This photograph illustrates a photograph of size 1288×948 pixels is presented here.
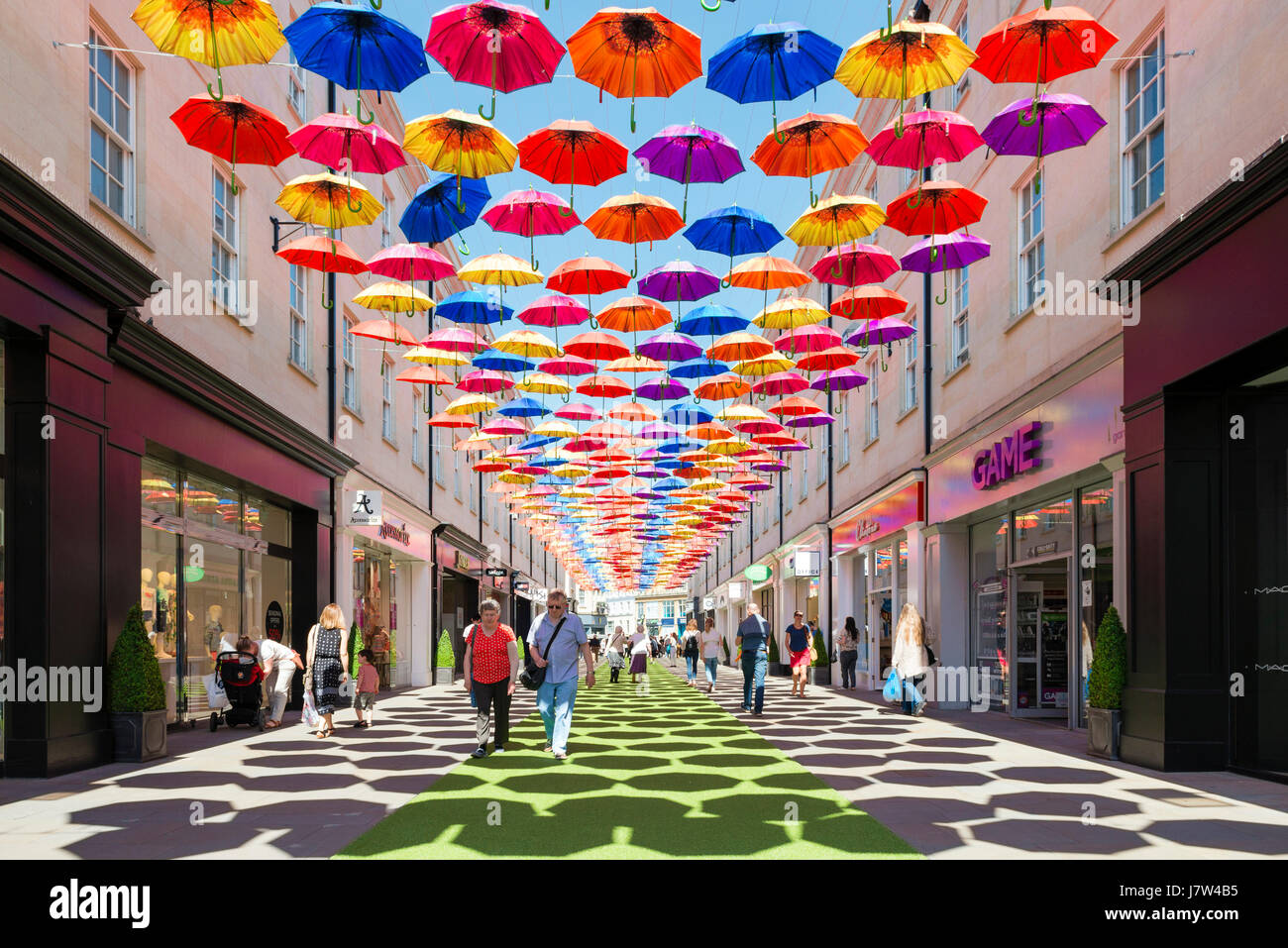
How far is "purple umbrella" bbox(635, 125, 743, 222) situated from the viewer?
1177 centimetres

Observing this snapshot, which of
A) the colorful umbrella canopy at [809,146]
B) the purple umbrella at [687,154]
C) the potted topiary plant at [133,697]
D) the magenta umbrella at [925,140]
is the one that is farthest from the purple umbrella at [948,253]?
the potted topiary plant at [133,697]

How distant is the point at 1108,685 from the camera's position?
11375 mm

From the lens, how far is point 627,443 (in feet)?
79.9

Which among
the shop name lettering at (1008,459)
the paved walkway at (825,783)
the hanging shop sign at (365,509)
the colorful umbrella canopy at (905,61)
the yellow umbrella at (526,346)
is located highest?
the colorful umbrella canopy at (905,61)

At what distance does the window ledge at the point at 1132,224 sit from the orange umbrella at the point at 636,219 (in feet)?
16.0

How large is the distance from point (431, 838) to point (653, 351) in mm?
12734

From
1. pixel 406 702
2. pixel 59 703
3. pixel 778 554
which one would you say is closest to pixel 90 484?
pixel 59 703

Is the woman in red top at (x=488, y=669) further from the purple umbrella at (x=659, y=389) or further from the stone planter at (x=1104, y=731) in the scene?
the purple umbrella at (x=659, y=389)

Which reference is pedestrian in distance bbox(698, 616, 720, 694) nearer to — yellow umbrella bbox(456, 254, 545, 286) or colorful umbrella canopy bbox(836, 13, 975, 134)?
yellow umbrella bbox(456, 254, 545, 286)

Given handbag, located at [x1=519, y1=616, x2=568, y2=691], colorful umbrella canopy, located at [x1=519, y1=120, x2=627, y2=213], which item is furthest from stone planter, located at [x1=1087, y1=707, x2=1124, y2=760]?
colorful umbrella canopy, located at [x1=519, y1=120, x2=627, y2=213]

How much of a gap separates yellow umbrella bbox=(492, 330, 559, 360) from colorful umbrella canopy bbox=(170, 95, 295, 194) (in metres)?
6.95

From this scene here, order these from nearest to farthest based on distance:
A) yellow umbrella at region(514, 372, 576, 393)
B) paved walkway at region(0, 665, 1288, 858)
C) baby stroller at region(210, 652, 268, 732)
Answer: paved walkway at region(0, 665, 1288, 858), baby stroller at region(210, 652, 268, 732), yellow umbrella at region(514, 372, 576, 393)

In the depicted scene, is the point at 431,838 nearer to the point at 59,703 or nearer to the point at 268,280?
the point at 59,703

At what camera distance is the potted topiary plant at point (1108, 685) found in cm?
1128
